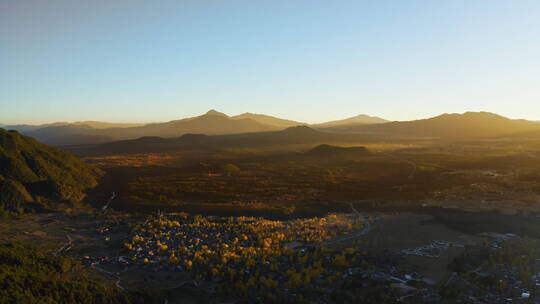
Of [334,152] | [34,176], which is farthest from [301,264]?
[334,152]

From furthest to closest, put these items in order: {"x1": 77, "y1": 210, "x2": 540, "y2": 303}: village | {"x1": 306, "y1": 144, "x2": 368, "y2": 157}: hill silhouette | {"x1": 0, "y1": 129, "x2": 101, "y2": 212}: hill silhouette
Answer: {"x1": 306, "y1": 144, "x2": 368, "y2": 157}: hill silhouette
{"x1": 0, "y1": 129, "x2": 101, "y2": 212}: hill silhouette
{"x1": 77, "y1": 210, "x2": 540, "y2": 303}: village

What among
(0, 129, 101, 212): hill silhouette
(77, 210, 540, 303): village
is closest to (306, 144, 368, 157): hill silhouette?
(0, 129, 101, 212): hill silhouette

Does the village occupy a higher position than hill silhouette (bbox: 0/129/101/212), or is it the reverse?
hill silhouette (bbox: 0/129/101/212)

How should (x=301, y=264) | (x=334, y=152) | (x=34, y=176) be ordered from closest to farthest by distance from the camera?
(x=301, y=264), (x=34, y=176), (x=334, y=152)

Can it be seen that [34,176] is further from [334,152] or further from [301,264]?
[334,152]

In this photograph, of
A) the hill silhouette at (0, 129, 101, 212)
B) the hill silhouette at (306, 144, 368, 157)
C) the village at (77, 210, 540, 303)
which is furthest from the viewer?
the hill silhouette at (306, 144, 368, 157)

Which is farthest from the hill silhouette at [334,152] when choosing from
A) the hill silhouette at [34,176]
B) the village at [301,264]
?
the village at [301,264]

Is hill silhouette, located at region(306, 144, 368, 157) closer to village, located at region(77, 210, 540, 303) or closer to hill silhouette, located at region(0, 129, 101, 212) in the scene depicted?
hill silhouette, located at region(0, 129, 101, 212)

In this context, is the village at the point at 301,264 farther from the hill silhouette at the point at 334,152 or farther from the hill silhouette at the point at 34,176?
the hill silhouette at the point at 334,152
